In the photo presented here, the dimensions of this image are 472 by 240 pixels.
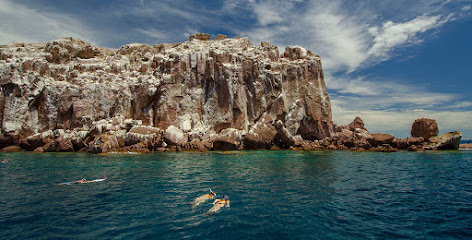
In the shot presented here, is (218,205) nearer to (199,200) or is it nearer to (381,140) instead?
(199,200)

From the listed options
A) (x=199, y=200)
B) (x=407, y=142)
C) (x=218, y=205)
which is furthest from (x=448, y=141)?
(x=199, y=200)

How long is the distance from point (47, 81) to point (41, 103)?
4993 mm

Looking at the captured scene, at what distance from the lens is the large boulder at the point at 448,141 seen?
1852 inches

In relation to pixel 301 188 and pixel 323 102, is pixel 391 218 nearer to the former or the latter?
pixel 301 188

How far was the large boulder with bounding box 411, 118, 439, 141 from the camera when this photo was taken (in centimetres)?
5056

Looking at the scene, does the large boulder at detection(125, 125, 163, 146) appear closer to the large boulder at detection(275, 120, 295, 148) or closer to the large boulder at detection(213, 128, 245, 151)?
the large boulder at detection(213, 128, 245, 151)

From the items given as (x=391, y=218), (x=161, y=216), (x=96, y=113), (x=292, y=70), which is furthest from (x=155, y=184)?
(x=292, y=70)

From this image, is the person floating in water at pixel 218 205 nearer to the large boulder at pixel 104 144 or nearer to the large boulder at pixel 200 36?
the large boulder at pixel 104 144

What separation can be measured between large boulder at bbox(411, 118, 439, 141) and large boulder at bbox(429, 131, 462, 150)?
6.61 feet

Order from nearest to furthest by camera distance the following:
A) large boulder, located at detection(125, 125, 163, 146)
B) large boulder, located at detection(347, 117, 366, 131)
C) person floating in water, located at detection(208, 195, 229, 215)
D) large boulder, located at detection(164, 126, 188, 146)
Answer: person floating in water, located at detection(208, 195, 229, 215) < large boulder, located at detection(125, 125, 163, 146) < large boulder, located at detection(164, 126, 188, 146) < large boulder, located at detection(347, 117, 366, 131)

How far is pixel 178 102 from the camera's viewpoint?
2189 inches

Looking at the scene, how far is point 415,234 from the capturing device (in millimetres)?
7852

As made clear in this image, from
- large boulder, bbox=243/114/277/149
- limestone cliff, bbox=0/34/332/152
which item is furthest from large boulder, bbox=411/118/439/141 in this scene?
large boulder, bbox=243/114/277/149

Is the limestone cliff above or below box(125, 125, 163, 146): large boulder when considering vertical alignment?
above
